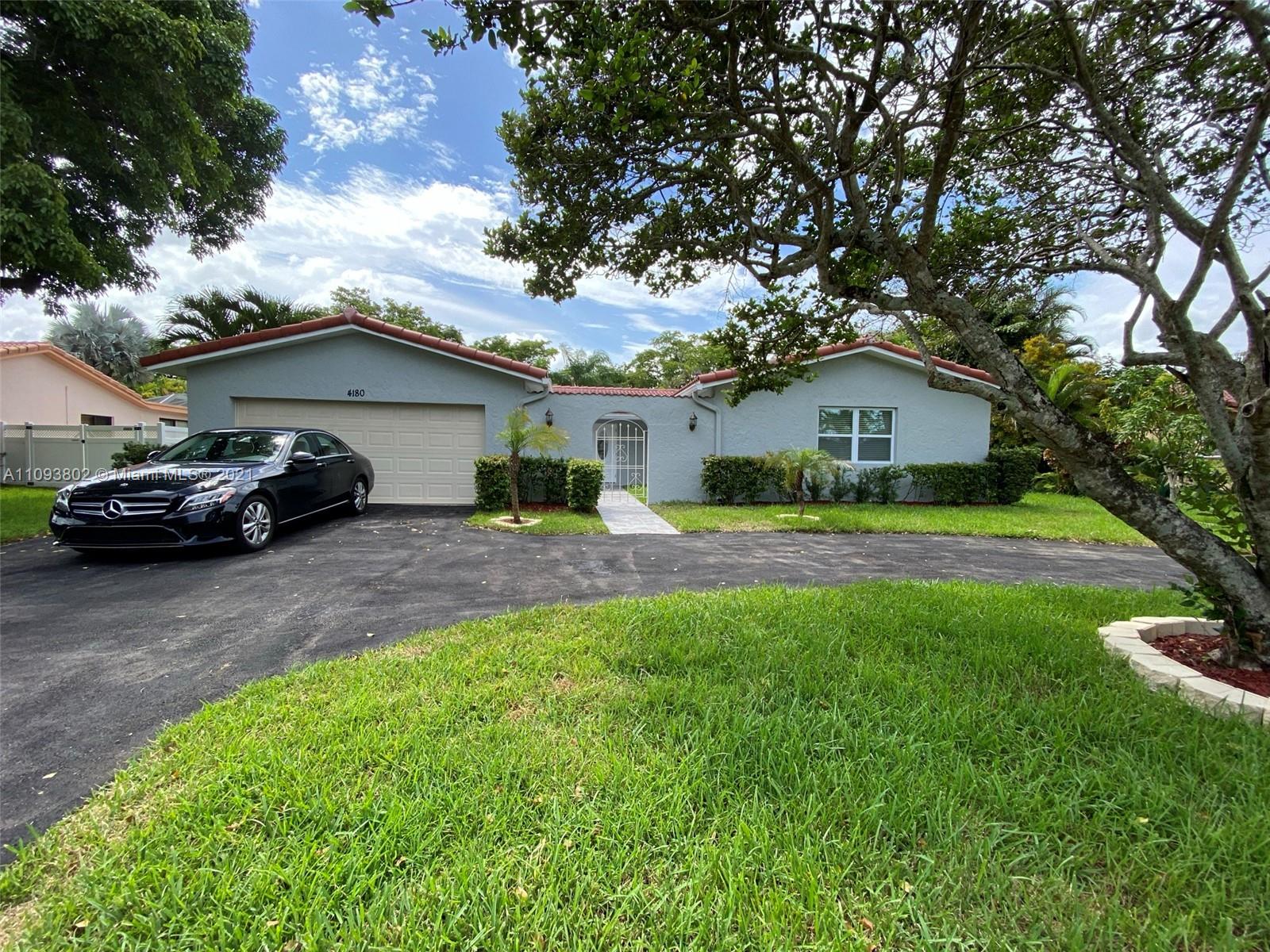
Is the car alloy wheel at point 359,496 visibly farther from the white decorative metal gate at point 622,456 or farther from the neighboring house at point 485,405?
the white decorative metal gate at point 622,456

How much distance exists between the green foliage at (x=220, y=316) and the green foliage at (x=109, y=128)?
1.59m

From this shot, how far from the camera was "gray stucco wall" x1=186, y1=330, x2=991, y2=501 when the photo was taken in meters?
10.3

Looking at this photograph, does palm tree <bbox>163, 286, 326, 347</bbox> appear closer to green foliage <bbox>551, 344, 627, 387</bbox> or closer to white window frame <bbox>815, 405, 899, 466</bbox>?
white window frame <bbox>815, 405, 899, 466</bbox>

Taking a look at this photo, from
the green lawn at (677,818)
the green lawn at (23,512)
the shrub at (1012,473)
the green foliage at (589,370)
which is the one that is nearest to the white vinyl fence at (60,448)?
the green lawn at (23,512)

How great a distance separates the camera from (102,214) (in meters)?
10.1

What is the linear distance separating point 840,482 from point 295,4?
12174 mm

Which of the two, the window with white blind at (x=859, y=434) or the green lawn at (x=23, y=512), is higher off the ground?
the window with white blind at (x=859, y=434)

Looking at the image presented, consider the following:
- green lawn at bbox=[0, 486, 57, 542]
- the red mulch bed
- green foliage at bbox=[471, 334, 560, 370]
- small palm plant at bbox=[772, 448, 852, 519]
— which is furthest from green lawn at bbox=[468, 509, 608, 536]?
green foliage at bbox=[471, 334, 560, 370]

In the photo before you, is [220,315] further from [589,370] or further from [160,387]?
[589,370]

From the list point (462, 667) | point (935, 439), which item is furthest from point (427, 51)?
point (935, 439)

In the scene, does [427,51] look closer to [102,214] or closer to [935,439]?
[102,214]

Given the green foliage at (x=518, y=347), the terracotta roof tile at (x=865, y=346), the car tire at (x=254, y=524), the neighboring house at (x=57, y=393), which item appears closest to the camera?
A: the car tire at (x=254, y=524)

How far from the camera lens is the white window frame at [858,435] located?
41.4ft

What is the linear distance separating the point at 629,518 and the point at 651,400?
3.32 meters
